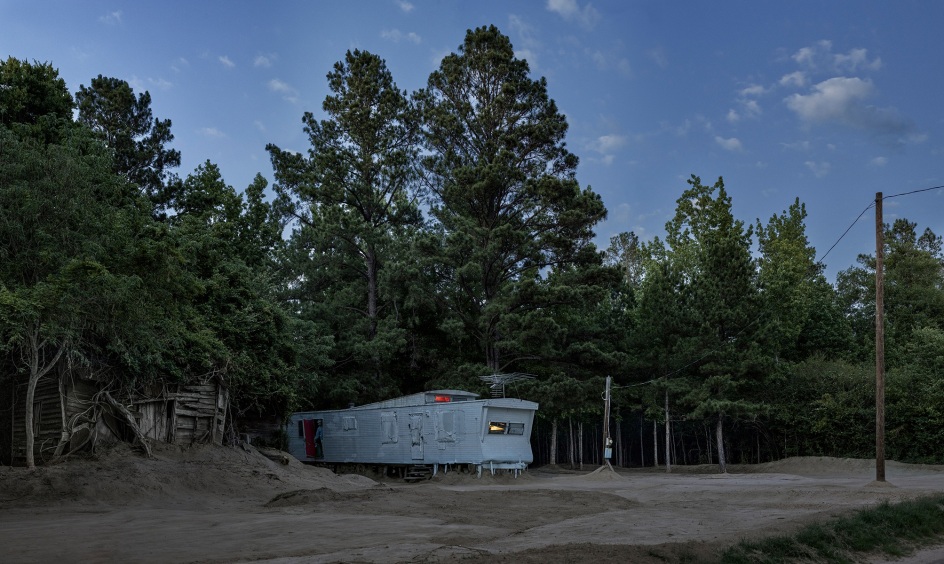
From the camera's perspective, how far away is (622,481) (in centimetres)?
2906

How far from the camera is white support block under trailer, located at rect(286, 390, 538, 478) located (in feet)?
97.5

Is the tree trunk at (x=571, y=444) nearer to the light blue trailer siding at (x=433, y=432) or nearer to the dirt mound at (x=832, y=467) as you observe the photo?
the dirt mound at (x=832, y=467)

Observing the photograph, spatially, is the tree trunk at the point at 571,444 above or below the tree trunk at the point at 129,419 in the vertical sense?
below

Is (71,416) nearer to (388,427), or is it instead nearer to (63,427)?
(63,427)

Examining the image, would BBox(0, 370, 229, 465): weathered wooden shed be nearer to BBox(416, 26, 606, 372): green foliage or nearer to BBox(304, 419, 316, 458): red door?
BBox(304, 419, 316, 458): red door

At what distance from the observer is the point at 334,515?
610 inches

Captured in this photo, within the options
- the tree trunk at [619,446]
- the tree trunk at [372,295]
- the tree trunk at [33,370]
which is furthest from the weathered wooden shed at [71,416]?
the tree trunk at [619,446]

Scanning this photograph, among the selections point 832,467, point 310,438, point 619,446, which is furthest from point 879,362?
point 619,446

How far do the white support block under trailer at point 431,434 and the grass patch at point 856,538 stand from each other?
16392 mm

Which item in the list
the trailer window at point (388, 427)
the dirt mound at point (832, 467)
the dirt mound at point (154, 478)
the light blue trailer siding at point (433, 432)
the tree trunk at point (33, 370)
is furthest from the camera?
the dirt mound at point (832, 467)

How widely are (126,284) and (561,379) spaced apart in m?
24.2

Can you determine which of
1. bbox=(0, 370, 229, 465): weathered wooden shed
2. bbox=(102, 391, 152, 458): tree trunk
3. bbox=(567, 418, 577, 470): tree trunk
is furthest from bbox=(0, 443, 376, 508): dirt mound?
bbox=(567, 418, 577, 470): tree trunk

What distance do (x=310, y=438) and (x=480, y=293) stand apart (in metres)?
12.4

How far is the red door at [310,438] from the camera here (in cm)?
3541
